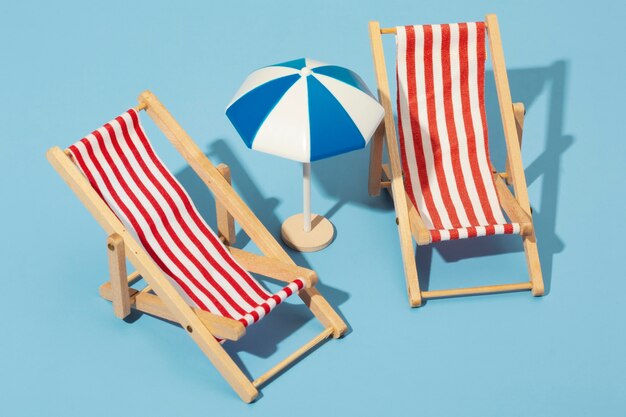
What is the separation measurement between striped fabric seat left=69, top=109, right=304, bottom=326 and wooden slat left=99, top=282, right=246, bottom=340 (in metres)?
0.15

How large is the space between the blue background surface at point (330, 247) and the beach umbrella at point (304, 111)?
99cm

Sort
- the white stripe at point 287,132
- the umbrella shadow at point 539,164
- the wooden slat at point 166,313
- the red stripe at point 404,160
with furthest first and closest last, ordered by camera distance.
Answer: the umbrella shadow at point 539,164 < the red stripe at point 404,160 < the white stripe at point 287,132 < the wooden slat at point 166,313

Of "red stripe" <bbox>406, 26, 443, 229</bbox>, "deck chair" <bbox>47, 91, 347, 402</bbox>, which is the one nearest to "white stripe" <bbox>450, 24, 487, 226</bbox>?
"red stripe" <bbox>406, 26, 443, 229</bbox>

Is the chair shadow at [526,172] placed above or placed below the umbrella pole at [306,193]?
below

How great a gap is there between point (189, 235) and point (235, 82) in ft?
7.06

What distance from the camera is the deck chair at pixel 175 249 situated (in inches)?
243

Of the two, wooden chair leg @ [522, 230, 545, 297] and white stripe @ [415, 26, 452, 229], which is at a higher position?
white stripe @ [415, 26, 452, 229]

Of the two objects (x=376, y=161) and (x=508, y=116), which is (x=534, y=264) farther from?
(x=376, y=161)

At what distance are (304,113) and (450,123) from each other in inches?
48.3

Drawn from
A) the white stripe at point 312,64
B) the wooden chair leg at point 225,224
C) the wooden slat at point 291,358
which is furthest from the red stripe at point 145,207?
the white stripe at point 312,64

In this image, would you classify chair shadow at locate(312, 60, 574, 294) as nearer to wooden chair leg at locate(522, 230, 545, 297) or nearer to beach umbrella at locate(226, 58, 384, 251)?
wooden chair leg at locate(522, 230, 545, 297)

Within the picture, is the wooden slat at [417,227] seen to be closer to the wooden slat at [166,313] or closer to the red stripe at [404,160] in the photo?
the red stripe at [404,160]

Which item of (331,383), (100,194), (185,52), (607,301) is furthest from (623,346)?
(185,52)

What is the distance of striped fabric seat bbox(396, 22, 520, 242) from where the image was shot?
7.06 meters
